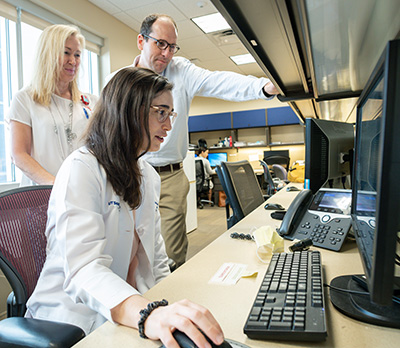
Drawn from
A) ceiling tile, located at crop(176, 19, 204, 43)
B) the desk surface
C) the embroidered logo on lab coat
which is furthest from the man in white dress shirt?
ceiling tile, located at crop(176, 19, 204, 43)

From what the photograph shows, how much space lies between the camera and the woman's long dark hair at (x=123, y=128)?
85 centimetres

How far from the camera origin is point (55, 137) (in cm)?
151

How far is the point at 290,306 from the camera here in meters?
0.55

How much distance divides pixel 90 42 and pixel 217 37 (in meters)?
1.73

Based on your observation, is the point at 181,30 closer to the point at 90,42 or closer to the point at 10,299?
the point at 90,42

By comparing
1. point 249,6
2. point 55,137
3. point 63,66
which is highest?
point 63,66

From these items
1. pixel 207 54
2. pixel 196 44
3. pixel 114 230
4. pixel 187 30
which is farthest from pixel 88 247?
pixel 207 54

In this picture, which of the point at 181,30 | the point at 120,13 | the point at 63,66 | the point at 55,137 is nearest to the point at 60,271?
the point at 55,137

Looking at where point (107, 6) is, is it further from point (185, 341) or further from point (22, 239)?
point (185, 341)

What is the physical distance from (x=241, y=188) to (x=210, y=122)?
17.5 feet

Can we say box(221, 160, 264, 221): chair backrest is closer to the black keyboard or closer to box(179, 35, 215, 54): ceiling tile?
the black keyboard

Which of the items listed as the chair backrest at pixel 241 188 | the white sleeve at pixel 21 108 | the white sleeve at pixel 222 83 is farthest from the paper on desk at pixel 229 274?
the white sleeve at pixel 21 108

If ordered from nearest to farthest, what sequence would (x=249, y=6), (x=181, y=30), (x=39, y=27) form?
(x=249, y=6) < (x=39, y=27) < (x=181, y=30)

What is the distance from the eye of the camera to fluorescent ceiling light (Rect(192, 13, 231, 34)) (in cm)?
375
